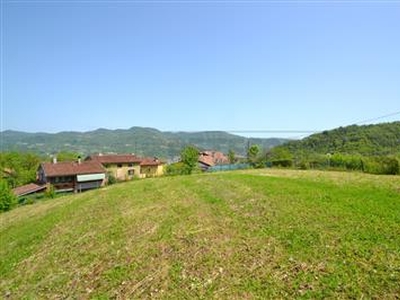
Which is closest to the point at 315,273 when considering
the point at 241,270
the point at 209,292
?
the point at 241,270

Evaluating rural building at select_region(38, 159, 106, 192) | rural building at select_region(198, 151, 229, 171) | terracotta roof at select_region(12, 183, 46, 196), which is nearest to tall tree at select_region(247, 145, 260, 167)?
rural building at select_region(38, 159, 106, 192)

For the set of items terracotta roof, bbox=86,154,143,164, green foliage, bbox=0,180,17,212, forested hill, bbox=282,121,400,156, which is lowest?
green foliage, bbox=0,180,17,212

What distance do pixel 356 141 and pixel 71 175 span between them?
55.9m

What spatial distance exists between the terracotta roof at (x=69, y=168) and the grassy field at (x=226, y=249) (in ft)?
131

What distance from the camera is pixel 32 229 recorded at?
59.5 ft

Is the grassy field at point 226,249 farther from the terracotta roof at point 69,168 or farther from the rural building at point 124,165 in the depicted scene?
the rural building at point 124,165

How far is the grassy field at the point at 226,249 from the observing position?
318 inches

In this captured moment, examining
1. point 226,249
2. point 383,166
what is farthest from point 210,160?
point 226,249

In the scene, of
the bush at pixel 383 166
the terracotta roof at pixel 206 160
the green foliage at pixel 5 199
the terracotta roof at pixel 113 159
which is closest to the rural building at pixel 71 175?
the terracotta roof at pixel 113 159

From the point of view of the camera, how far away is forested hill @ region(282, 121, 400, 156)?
60.5 m

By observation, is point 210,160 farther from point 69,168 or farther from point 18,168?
point 18,168

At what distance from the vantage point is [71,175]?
56.9 meters

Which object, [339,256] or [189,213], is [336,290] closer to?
[339,256]

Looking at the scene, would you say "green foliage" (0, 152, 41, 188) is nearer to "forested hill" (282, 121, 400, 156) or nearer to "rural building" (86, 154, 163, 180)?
"rural building" (86, 154, 163, 180)
